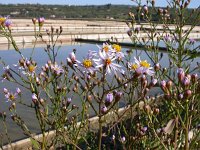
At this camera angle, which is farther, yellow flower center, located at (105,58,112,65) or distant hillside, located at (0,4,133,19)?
distant hillside, located at (0,4,133,19)

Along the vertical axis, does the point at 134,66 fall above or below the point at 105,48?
Result: below

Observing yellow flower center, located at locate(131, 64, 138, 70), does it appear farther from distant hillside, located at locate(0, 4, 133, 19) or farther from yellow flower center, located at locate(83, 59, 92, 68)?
distant hillside, located at locate(0, 4, 133, 19)

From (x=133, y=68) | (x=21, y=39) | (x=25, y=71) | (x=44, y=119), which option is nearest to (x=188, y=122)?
(x=133, y=68)

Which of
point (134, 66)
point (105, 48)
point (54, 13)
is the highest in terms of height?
point (54, 13)

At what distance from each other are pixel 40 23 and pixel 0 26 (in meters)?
0.44

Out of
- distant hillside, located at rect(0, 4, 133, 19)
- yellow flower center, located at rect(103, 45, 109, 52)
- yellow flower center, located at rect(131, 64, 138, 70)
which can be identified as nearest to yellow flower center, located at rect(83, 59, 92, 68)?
yellow flower center, located at rect(103, 45, 109, 52)

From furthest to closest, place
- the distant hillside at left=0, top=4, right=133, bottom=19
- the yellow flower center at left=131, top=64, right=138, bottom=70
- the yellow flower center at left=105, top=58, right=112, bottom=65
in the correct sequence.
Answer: the distant hillside at left=0, top=4, right=133, bottom=19, the yellow flower center at left=131, top=64, right=138, bottom=70, the yellow flower center at left=105, top=58, right=112, bottom=65

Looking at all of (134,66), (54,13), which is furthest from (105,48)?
(54,13)

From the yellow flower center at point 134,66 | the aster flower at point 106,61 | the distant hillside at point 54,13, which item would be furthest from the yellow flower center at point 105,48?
the distant hillside at point 54,13

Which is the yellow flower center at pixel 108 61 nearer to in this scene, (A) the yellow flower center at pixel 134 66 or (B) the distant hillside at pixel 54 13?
(A) the yellow flower center at pixel 134 66

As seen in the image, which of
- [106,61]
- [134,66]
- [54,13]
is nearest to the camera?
[106,61]

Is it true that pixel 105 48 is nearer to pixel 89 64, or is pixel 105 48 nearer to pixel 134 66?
pixel 89 64

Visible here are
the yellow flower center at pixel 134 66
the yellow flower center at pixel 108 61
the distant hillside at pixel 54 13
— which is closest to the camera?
the yellow flower center at pixel 108 61

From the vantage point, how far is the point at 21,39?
97.6 feet
